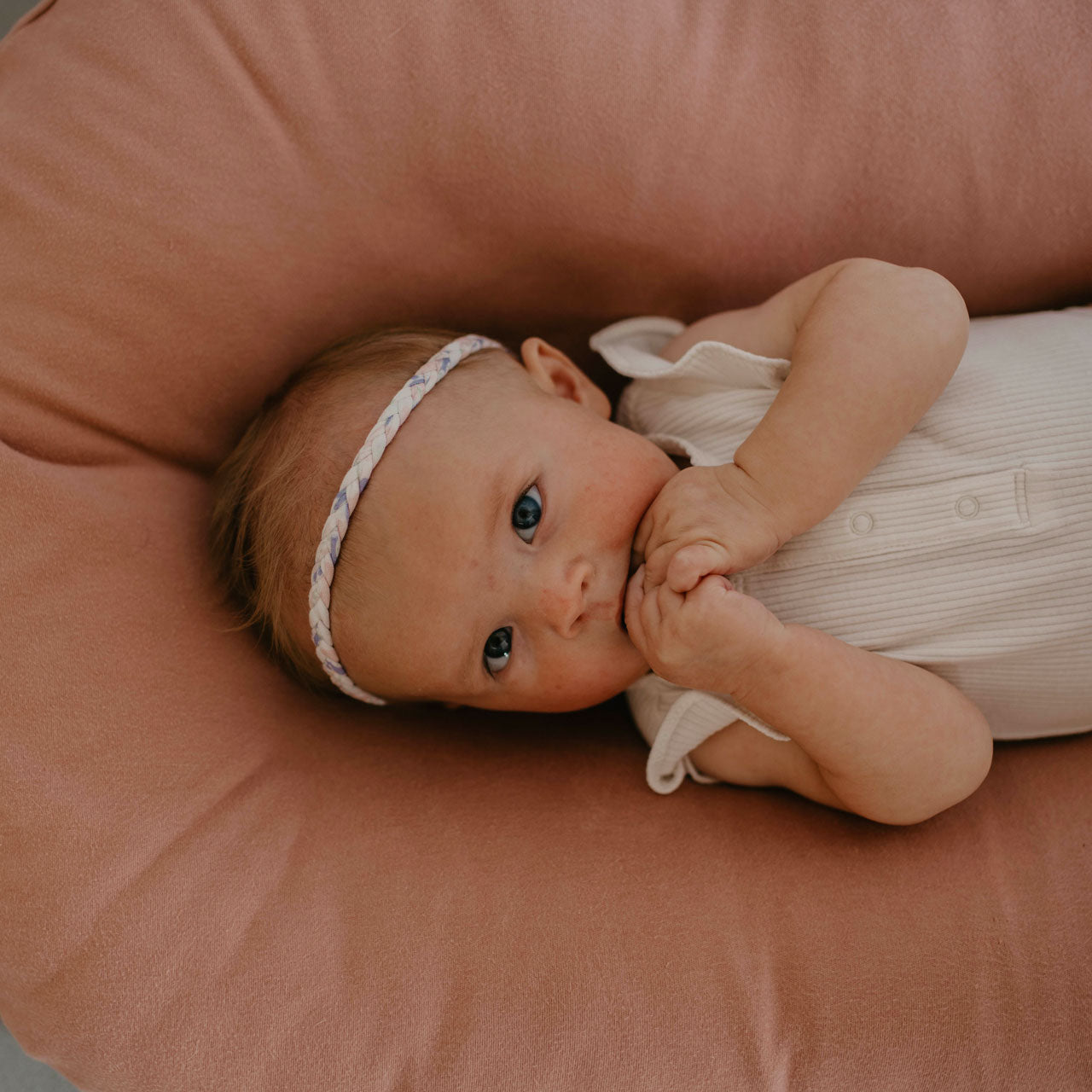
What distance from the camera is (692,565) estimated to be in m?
1.07

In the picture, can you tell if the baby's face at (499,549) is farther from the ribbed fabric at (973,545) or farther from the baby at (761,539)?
the ribbed fabric at (973,545)

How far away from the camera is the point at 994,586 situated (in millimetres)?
1169

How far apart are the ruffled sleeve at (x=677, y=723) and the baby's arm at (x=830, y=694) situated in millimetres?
71

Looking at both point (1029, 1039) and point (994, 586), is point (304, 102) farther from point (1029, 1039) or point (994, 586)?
point (1029, 1039)

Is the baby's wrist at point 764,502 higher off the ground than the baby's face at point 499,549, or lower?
lower

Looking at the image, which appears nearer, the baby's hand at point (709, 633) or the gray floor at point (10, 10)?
the baby's hand at point (709, 633)

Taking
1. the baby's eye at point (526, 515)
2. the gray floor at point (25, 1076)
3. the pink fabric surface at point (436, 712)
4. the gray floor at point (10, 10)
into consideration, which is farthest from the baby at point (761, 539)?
the gray floor at point (10, 10)

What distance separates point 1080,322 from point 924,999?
920 millimetres

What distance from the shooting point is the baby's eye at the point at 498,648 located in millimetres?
1186

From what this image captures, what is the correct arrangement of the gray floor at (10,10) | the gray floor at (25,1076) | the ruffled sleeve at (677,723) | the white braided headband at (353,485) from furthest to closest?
1. the gray floor at (10,10)
2. the gray floor at (25,1076)
3. the ruffled sleeve at (677,723)
4. the white braided headband at (353,485)

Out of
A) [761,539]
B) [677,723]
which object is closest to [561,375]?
[761,539]

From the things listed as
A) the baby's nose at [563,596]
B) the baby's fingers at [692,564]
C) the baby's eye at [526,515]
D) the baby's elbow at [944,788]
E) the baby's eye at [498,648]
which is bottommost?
the baby's elbow at [944,788]

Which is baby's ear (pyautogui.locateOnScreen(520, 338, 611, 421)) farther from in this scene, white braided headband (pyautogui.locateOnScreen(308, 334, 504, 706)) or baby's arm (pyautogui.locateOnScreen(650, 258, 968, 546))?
baby's arm (pyautogui.locateOnScreen(650, 258, 968, 546))

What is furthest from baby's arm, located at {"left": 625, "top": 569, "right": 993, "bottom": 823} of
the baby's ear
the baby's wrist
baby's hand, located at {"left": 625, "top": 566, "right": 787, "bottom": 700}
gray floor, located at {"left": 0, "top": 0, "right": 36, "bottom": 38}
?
gray floor, located at {"left": 0, "top": 0, "right": 36, "bottom": 38}
